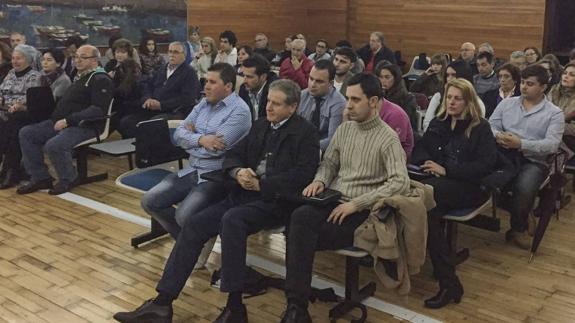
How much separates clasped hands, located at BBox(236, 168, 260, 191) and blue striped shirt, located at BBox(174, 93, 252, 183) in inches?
17.3

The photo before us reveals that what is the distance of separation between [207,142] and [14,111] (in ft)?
9.07

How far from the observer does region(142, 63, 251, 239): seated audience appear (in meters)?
3.69

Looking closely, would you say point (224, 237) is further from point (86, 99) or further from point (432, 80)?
point (432, 80)

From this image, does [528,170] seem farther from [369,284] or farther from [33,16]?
[33,16]

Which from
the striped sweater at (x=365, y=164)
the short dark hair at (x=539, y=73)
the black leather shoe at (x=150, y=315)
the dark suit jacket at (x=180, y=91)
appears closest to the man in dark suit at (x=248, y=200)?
the black leather shoe at (x=150, y=315)

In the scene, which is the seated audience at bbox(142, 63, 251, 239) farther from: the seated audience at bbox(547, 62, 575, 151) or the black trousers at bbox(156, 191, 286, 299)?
the seated audience at bbox(547, 62, 575, 151)

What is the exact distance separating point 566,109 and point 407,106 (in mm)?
1422

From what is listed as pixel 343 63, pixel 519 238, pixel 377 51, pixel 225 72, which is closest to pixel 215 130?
pixel 225 72

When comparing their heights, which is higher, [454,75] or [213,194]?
[454,75]

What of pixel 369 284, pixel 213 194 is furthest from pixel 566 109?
pixel 213 194

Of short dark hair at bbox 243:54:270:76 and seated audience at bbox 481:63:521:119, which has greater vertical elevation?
short dark hair at bbox 243:54:270:76

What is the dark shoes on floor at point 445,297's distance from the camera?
333 cm

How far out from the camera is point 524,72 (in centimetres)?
420

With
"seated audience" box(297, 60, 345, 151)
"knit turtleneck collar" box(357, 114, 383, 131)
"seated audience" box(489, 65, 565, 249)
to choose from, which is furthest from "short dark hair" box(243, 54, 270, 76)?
"seated audience" box(489, 65, 565, 249)
